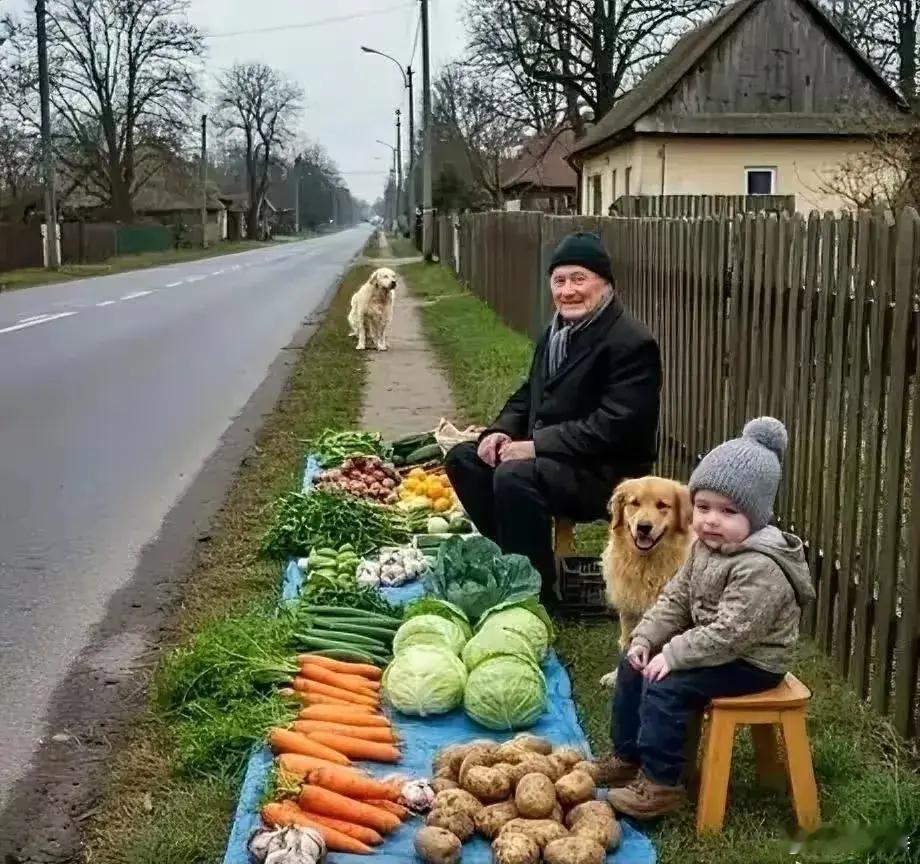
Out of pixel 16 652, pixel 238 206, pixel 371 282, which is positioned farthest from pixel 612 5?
pixel 238 206

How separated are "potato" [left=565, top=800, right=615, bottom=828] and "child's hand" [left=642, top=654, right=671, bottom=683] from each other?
0.40 m

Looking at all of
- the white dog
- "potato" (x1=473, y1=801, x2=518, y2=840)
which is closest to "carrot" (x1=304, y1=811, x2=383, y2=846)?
"potato" (x1=473, y1=801, x2=518, y2=840)

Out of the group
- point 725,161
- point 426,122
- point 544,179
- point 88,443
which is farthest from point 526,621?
point 544,179

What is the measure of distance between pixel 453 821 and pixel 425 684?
38.1 inches

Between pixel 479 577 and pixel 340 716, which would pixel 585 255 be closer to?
pixel 479 577

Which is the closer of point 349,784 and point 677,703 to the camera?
point 677,703

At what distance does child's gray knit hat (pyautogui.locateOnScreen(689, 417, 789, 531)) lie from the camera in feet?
12.0

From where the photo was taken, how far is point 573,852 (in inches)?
136

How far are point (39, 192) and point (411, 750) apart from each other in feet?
210

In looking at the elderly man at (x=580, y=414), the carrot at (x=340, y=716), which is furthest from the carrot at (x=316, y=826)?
the elderly man at (x=580, y=414)

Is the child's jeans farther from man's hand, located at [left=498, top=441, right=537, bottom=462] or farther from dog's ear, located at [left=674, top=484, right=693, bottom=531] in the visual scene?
man's hand, located at [left=498, top=441, right=537, bottom=462]

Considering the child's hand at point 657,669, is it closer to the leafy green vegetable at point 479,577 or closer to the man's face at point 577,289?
the leafy green vegetable at point 479,577

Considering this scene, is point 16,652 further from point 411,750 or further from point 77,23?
point 77,23

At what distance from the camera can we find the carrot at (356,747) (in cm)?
420
